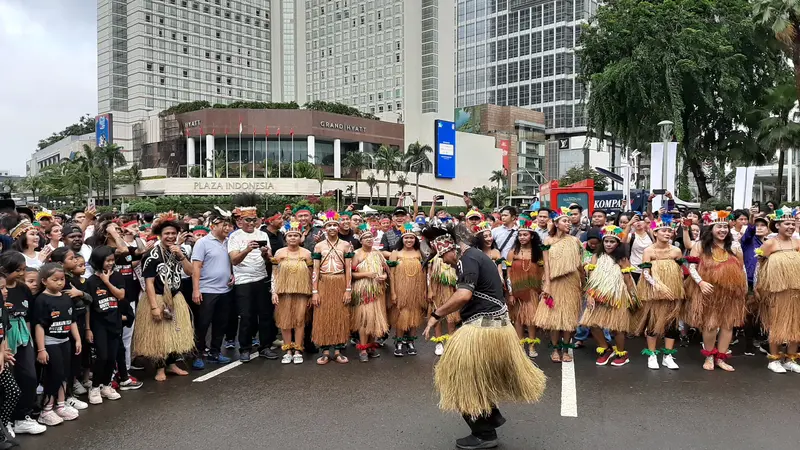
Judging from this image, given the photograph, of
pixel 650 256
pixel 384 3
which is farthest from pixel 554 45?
pixel 650 256

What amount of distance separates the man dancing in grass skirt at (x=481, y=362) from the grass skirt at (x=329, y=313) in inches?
118

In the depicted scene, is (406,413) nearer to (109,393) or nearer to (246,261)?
(109,393)

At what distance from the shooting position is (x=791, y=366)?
7.11 meters

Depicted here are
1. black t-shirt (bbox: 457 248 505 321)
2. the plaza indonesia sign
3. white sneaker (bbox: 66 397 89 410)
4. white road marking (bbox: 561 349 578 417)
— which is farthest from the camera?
the plaza indonesia sign

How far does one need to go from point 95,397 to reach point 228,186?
210 ft

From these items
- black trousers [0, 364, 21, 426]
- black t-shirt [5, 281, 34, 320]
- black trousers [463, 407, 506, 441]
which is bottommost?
black trousers [463, 407, 506, 441]

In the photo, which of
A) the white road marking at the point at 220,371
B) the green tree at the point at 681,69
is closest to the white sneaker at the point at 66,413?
the white road marking at the point at 220,371

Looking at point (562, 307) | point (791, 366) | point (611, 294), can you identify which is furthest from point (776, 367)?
point (562, 307)

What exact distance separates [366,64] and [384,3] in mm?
10309

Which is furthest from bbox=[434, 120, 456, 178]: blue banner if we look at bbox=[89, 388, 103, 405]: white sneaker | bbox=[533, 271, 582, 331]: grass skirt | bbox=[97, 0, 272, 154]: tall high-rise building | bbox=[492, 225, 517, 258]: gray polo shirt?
bbox=[89, 388, 103, 405]: white sneaker

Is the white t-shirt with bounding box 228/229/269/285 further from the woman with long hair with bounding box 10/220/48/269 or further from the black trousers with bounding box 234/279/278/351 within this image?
the woman with long hair with bounding box 10/220/48/269

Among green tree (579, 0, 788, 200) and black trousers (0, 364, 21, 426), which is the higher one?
green tree (579, 0, 788, 200)

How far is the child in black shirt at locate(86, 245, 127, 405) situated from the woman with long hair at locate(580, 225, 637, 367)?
17.8 feet

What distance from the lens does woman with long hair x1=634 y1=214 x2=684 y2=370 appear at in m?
7.21
